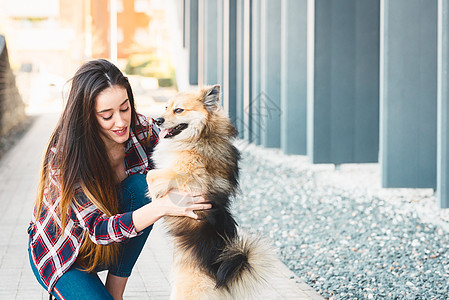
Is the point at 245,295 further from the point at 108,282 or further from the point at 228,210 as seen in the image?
the point at 108,282

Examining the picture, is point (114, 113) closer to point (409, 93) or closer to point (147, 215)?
point (147, 215)

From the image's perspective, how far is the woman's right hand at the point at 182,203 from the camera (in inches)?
117

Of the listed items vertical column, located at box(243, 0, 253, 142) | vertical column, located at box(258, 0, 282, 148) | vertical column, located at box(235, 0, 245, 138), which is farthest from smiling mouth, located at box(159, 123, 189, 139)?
vertical column, located at box(235, 0, 245, 138)

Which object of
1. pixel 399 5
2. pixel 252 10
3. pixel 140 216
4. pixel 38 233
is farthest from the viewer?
pixel 252 10

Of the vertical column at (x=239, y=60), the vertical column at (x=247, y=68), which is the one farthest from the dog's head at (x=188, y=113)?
the vertical column at (x=239, y=60)

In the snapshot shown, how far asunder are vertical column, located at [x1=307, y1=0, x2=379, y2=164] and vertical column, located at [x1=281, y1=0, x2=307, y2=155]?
3.75 ft

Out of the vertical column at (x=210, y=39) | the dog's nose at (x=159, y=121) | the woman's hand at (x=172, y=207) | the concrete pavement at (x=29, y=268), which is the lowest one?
the concrete pavement at (x=29, y=268)

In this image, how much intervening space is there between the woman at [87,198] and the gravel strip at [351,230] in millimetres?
738

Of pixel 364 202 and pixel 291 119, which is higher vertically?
pixel 291 119

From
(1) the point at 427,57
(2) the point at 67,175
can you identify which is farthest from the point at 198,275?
(1) the point at 427,57

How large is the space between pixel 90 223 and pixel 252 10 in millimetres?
11597

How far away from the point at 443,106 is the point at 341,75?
11.1 feet

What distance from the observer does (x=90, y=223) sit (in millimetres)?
3123

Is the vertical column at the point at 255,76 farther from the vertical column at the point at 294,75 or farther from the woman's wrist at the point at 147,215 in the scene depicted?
the woman's wrist at the point at 147,215
